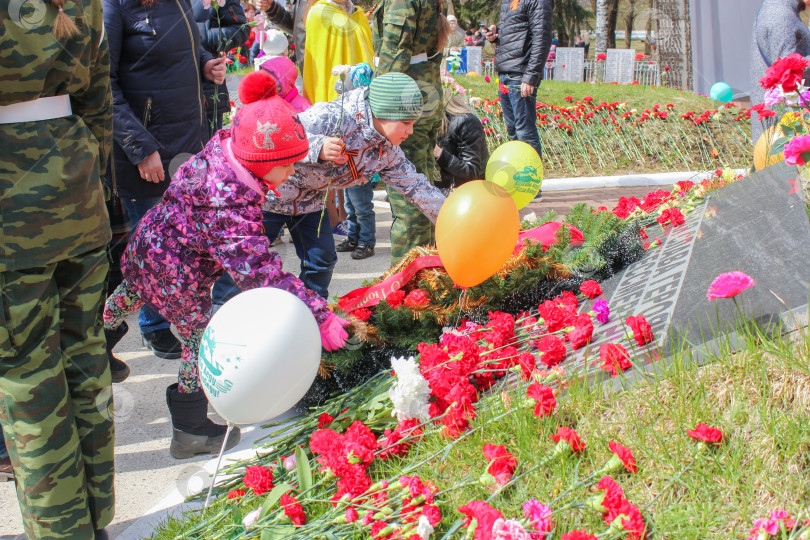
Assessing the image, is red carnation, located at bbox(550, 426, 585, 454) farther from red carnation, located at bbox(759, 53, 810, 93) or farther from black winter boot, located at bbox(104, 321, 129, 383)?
black winter boot, located at bbox(104, 321, 129, 383)

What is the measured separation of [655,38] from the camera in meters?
16.7

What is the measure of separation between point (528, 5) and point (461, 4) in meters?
22.8

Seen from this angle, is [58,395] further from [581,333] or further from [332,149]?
[581,333]

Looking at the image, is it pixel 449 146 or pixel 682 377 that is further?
pixel 449 146

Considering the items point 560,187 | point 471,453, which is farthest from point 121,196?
point 560,187

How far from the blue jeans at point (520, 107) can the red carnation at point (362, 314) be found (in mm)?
4049

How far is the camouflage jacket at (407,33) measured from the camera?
12.9 feet

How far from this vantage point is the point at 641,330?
1.95 meters

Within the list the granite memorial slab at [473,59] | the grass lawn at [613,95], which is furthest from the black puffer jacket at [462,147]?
the granite memorial slab at [473,59]

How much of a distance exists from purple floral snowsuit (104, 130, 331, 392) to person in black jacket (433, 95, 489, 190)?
2.20m

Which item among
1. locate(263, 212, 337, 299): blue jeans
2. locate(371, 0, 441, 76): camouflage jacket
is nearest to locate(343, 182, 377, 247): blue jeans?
locate(371, 0, 441, 76): camouflage jacket

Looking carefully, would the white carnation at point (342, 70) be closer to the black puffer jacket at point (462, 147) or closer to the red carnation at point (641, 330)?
the black puffer jacket at point (462, 147)

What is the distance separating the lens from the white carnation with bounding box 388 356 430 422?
6.42ft

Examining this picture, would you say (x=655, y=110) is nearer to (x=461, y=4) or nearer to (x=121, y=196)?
(x=121, y=196)
